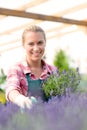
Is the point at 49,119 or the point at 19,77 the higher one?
the point at 49,119

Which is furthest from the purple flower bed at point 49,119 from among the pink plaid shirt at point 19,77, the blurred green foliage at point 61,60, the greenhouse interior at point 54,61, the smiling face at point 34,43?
the blurred green foliage at point 61,60

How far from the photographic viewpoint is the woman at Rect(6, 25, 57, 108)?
1.80 m

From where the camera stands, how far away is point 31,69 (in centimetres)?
210

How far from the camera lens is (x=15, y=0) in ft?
25.3

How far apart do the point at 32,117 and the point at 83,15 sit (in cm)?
906

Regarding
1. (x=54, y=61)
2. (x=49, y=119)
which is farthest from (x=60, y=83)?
(x=54, y=61)

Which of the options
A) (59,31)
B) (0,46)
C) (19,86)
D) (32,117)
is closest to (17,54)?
(0,46)

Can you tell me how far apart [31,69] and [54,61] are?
5.17 metres

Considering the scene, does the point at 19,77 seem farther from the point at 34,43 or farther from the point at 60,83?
the point at 60,83

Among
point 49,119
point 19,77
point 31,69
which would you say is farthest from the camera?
point 31,69

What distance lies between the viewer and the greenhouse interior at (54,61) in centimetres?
33

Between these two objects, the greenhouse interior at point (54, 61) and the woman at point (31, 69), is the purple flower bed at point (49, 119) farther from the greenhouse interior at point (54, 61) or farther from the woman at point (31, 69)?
the woman at point (31, 69)

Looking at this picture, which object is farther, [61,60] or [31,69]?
[61,60]

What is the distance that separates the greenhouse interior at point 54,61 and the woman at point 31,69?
0.09 metres
